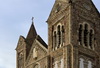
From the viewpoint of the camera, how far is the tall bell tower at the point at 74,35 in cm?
4675

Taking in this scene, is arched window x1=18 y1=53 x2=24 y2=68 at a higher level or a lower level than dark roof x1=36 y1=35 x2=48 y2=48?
lower

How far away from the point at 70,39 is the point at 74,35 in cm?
101

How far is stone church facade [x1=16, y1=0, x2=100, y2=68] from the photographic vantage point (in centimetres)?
4694

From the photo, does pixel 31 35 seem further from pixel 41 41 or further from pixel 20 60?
pixel 20 60

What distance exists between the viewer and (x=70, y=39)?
47.0 m

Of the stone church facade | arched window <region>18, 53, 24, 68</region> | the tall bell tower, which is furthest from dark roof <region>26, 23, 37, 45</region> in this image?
the tall bell tower

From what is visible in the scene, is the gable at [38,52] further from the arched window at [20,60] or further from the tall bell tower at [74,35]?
the arched window at [20,60]

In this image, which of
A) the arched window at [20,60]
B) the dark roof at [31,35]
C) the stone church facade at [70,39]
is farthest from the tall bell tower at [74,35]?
the arched window at [20,60]

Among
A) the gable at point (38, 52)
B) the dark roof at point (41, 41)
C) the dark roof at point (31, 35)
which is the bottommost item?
the gable at point (38, 52)

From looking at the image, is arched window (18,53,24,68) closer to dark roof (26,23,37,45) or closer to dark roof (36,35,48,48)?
dark roof (26,23,37,45)

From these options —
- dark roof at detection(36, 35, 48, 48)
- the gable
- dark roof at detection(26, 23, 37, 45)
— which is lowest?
the gable

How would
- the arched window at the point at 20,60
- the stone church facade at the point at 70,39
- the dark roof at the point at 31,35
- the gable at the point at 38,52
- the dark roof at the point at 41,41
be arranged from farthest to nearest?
the dark roof at the point at 31,35
the arched window at the point at 20,60
the dark roof at the point at 41,41
the gable at the point at 38,52
the stone church facade at the point at 70,39

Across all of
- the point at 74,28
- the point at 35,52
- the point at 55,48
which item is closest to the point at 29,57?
the point at 35,52

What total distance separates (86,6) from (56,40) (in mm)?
5894
